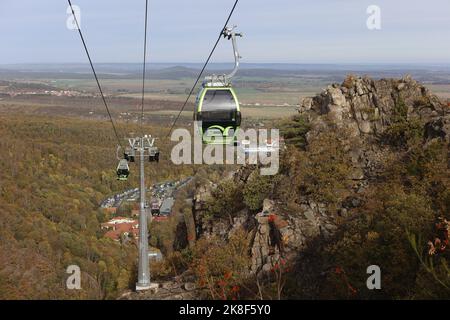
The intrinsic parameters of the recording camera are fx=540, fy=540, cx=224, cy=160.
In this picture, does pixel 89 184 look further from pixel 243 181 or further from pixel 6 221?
pixel 243 181

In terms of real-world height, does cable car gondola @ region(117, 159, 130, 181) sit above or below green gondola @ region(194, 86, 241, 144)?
below

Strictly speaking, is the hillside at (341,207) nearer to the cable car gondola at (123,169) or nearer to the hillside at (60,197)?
the cable car gondola at (123,169)

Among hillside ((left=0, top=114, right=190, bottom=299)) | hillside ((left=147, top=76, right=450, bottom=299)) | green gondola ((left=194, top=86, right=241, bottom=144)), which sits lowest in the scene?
hillside ((left=0, top=114, right=190, bottom=299))

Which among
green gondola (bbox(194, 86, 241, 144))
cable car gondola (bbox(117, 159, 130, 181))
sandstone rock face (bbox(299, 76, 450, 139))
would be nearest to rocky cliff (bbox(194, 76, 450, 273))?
sandstone rock face (bbox(299, 76, 450, 139))

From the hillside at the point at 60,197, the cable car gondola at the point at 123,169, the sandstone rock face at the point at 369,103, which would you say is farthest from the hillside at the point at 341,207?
the hillside at the point at 60,197

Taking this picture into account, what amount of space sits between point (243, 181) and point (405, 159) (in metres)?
5.98

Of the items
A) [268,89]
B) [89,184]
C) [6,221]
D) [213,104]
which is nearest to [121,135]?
[89,184]

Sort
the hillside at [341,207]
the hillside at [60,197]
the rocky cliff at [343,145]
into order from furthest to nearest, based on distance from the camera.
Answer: the hillside at [60,197], the rocky cliff at [343,145], the hillside at [341,207]

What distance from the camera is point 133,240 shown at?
55.0 metres

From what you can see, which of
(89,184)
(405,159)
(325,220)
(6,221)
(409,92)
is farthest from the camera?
(89,184)

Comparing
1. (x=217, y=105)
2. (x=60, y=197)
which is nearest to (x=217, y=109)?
(x=217, y=105)

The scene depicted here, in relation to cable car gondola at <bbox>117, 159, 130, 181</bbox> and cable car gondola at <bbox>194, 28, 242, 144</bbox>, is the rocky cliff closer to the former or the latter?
cable car gondola at <bbox>117, 159, 130, 181</bbox>

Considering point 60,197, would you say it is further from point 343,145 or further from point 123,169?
point 343,145

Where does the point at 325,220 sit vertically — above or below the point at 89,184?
above
